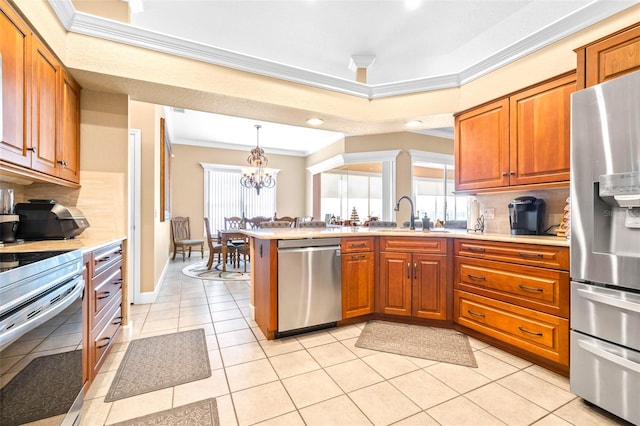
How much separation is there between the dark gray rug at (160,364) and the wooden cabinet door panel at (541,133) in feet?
9.77

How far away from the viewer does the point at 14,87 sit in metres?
1.60

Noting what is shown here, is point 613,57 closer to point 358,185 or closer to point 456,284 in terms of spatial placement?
point 456,284

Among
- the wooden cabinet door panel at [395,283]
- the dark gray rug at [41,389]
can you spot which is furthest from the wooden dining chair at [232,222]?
the dark gray rug at [41,389]

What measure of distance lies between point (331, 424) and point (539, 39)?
315cm

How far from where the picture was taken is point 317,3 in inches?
103

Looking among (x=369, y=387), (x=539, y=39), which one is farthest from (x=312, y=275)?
(x=539, y=39)

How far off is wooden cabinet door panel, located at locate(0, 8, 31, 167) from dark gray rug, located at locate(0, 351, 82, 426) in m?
1.14

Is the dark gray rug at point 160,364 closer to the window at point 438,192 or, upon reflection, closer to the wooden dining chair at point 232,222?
the wooden dining chair at point 232,222

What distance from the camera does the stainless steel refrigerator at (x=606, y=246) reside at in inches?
58.1

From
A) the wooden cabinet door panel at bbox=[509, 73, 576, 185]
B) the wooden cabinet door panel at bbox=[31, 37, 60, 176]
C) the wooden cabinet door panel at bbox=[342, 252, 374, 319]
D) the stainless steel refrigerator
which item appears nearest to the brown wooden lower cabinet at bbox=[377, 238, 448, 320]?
the wooden cabinet door panel at bbox=[342, 252, 374, 319]

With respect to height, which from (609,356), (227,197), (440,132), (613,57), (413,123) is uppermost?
(440,132)

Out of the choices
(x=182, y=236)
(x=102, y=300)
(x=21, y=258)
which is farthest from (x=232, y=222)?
(x=21, y=258)

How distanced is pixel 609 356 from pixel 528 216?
1.27 metres

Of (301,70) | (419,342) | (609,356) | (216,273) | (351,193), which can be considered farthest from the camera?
(351,193)
